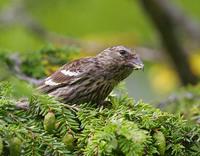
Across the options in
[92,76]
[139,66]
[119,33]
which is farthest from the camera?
[119,33]

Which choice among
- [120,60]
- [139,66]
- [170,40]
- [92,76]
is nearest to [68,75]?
[92,76]

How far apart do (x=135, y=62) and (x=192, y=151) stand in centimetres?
104

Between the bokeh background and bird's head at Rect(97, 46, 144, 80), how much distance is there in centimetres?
47

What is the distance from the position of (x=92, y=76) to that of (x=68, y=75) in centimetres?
16

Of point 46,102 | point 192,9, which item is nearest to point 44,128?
point 46,102

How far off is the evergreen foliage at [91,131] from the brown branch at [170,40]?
12.6ft

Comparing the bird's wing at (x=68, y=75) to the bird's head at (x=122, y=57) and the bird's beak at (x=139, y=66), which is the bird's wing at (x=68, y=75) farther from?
the bird's beak at (x=139, y=66)

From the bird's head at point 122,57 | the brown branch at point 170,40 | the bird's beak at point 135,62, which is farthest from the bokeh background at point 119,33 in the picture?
the bird's beak at point 135,62

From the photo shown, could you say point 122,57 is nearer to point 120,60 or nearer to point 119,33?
point 120,60

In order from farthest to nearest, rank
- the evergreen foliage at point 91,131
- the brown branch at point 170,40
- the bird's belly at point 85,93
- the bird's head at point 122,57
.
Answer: the brown branch at point 170,40, the bird's head at point 122,57, the bird's belly at point 85,93, the evergreen foliage at point 91,131

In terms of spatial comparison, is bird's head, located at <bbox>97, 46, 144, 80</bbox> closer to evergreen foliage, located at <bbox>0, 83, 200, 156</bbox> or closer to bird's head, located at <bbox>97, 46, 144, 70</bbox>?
bird's head, located at <bbox>97, 46, 144, 70</bbox>

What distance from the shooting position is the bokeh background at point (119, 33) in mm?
7016

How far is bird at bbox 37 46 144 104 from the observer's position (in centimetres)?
383

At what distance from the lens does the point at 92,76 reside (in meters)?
3.99
